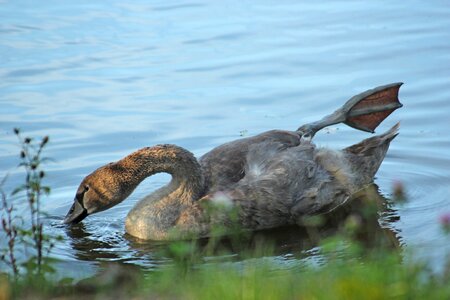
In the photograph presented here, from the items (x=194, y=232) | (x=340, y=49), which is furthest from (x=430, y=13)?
(x=194, y=232)

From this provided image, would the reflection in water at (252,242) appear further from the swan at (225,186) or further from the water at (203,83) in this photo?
the swan at (225,186)

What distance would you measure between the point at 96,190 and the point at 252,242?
1381 millimetres

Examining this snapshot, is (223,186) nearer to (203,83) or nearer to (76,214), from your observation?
(76,214)

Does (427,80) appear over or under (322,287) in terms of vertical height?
over

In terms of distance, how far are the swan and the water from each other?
0.27m

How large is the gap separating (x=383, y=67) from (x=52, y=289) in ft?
23.9

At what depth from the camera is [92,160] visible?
424 inches

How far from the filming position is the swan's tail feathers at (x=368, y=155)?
10219mm

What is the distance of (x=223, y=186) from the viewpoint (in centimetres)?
952

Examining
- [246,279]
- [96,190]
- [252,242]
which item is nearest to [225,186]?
[252,242]

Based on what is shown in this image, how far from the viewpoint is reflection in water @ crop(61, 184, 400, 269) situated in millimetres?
8648

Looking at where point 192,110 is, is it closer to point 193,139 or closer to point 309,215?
point 193,139

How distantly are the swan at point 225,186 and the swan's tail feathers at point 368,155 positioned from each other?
10 centimetres

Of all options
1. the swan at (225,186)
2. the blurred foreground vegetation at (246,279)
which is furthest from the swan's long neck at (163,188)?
the blurred foreground vegetation at (246,279)
